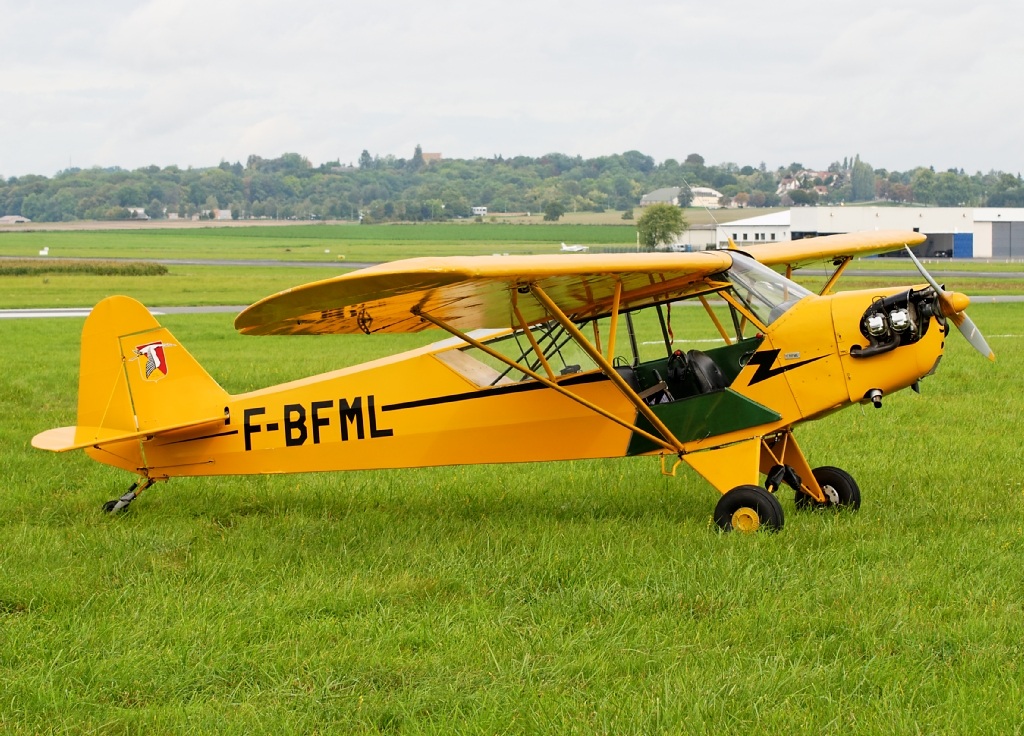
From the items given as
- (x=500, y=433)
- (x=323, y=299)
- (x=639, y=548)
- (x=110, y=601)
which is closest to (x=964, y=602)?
(x=639, y=548)

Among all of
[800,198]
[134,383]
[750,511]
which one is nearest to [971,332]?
[750,511]

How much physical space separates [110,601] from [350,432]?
263cm

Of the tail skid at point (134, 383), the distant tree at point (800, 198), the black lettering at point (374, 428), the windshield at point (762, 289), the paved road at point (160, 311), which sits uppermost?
the distant tree at point (800, 198)

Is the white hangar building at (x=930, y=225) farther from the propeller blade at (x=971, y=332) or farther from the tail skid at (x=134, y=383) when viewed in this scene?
the tail skid at (x=134, y=383)

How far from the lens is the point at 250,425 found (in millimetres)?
9156

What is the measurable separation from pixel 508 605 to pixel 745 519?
2.22 meters

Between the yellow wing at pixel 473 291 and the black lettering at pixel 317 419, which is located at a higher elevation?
the yellow wing at pixel 473 291

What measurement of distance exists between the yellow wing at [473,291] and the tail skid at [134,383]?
1212 mm

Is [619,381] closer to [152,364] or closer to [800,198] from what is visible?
[152,364]

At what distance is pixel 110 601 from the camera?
6.81 metres

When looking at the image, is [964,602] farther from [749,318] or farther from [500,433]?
[500,433]

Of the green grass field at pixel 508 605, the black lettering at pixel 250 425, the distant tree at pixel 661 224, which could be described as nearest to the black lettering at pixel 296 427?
the black lettering at pixel 250 425

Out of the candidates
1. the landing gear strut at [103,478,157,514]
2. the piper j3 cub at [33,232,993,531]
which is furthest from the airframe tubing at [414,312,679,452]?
the landing gear strut at [103,478,157,514]

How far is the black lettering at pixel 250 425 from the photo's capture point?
915 centimetres
